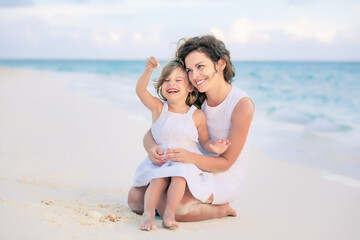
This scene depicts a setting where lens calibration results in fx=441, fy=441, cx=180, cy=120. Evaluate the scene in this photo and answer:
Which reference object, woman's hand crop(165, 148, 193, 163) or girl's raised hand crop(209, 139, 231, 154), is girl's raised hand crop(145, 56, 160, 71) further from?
girl's raised hand crop(209, 139, 231, 154)

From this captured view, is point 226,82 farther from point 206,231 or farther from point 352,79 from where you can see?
point 352,79

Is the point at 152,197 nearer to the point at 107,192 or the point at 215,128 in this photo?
the point at 215,128

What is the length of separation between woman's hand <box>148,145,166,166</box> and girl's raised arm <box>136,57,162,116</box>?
1.41 feet

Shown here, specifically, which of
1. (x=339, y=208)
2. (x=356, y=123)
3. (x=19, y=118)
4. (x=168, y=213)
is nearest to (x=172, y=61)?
(x=168, y=213)

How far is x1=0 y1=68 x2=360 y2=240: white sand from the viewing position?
3.30 meters

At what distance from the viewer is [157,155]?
3779 mm

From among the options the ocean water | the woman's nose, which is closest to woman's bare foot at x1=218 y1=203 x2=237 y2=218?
the woman's nose

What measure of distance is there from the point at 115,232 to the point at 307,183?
10.2ft

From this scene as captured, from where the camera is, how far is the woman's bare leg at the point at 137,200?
12.7 feet

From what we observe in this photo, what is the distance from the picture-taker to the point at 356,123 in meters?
11.3

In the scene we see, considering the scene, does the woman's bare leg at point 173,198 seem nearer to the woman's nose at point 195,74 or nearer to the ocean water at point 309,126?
the woman's nose at point 195,74

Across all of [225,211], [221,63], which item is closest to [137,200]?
[225,211]

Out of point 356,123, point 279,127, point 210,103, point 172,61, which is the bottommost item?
point 210,103

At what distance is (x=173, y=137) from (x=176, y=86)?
0.47 metres
